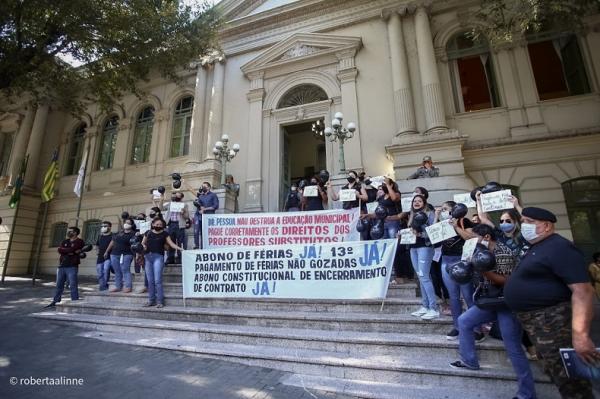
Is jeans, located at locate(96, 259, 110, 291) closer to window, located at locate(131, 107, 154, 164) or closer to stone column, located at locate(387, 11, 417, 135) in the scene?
window, located at locate(131, 107, 154, 164)

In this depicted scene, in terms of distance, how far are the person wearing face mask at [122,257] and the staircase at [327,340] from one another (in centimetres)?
78

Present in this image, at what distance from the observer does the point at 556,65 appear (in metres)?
10.7

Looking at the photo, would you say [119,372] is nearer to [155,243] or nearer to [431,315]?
[155,243]

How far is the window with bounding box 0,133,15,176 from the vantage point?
18.7 metres

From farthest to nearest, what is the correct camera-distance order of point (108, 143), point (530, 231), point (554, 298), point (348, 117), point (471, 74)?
1. point (108, 143)
2. point (348, 117)
3. point (471, 74)
4. point (530, 231)
5. point (554, 298)

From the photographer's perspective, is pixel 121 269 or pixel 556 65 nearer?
pixel 121 269

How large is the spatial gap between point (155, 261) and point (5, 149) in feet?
66.1

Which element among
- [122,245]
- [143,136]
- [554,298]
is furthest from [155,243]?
[143,136]

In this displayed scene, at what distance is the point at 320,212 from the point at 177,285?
11.9ft

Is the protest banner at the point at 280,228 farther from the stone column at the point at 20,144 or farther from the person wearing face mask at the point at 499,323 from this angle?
the stone column at the point at 20,144

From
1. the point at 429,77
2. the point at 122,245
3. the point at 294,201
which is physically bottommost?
the point at 122,245

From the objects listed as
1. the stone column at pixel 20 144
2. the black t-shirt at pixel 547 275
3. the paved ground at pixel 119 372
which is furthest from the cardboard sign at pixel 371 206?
the stone column at pixel 20 144

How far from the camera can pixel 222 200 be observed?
445 inches

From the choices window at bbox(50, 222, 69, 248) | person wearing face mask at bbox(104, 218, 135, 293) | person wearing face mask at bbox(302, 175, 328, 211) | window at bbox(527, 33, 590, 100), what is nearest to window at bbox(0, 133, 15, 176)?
window at bbox(50, 222, 69, 248)
